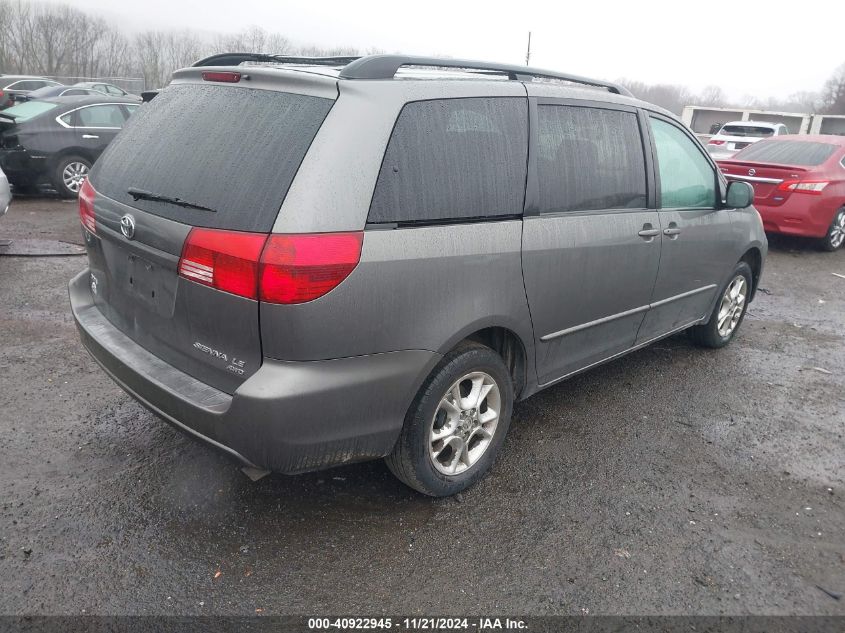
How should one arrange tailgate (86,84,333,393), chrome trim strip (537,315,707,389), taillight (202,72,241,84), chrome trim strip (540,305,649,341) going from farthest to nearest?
chrome trim strip (537,315,707,389) < chrome trim strip (540,305,649,341) < taillight (202,72,241,84) < tailgate (86,84,333,393)

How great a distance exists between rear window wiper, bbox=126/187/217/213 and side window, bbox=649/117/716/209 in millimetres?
2758

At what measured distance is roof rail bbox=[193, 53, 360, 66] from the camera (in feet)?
10.1

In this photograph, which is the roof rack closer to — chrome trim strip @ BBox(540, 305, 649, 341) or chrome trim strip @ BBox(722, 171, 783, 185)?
chrome trim strip @ BBox(540, 305, 649, 341)

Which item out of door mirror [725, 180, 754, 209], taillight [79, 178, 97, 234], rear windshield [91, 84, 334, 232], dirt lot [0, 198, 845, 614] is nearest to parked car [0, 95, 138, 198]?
dirt lot [0, 198, 845, 614]

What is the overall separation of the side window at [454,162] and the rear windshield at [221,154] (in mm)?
346

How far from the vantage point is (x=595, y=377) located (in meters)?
4.58

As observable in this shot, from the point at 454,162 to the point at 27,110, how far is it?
32.3 feet

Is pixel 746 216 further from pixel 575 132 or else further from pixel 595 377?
pixel 575 132

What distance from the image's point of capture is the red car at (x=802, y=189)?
28.2 ft

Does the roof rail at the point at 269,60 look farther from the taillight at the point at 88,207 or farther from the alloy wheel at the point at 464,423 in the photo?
the alloy wheel at the point at 464,423

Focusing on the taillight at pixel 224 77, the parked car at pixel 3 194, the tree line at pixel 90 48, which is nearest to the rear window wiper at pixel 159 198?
the taillight at pixel 224 77

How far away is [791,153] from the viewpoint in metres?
9.25

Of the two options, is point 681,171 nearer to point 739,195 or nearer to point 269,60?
point 739,195

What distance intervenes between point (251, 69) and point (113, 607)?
210cm
